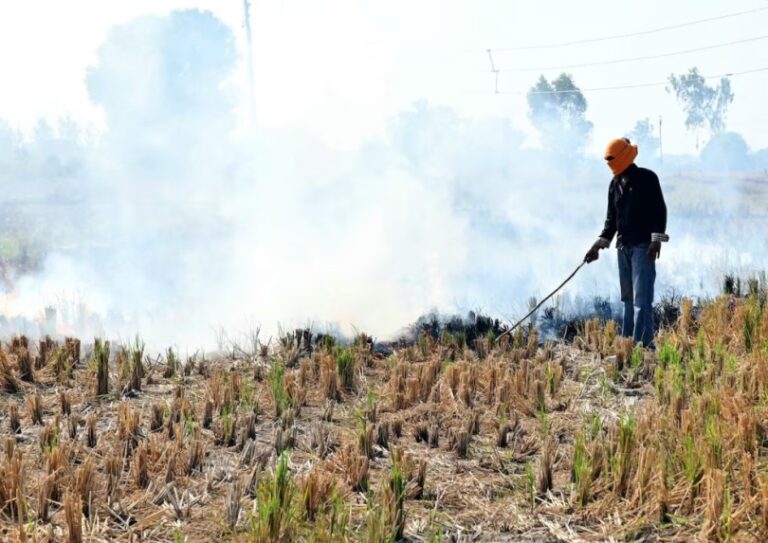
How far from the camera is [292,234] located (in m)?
13.8

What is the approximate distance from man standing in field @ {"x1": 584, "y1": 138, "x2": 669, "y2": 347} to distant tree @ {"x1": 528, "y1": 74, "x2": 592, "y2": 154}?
6158cm

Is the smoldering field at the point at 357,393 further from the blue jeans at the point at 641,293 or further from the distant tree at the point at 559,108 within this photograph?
the distant tree at the point at 559,108

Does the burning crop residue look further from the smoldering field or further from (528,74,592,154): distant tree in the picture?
(528,74,592,154): distant tree

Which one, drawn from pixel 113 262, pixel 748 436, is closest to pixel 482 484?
pixel 748 436

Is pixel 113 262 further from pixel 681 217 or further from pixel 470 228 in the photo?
pixel 681 217

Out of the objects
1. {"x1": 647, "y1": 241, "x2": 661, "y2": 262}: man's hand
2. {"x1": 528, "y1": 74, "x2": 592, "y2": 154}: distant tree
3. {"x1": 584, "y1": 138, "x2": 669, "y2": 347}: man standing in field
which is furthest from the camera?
{"x1": 528, "y1": 74, "x2": 592, "y2": 154}: distant tree

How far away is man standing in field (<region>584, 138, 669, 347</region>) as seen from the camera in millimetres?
7281

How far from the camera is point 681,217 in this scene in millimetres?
22844

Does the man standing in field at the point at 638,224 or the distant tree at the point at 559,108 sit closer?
the man standing in field at the point at 638,224

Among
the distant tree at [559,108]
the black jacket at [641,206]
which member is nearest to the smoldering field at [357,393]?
the black jacket at [641,206]

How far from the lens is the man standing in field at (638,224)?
7281 millimetres

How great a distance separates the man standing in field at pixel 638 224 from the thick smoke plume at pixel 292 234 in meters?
2.58

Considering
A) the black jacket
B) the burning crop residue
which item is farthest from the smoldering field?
the black jacket

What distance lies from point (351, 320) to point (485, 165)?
38.8ft
